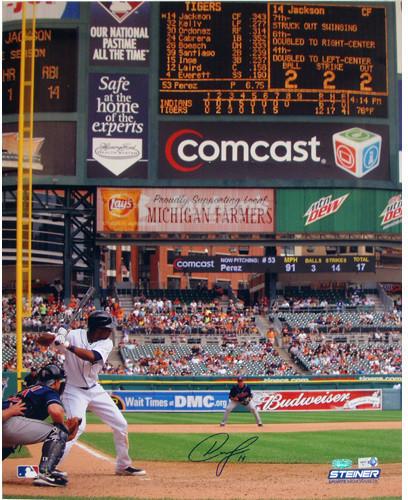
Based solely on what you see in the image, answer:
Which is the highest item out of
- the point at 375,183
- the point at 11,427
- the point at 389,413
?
the point at 375,183

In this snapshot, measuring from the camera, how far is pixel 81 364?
9.43 metres

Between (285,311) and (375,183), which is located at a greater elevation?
(375,183)

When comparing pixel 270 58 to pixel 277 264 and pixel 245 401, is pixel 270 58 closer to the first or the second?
pixel 277 264

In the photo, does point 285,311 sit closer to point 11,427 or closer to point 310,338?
point 310,338

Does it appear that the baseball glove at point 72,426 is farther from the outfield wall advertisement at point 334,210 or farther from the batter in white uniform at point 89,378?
the outfield wall advertisement at point 334,210

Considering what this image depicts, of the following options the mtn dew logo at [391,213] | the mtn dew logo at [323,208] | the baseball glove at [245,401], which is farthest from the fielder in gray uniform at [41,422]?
the mtn dew logo at [391,213]

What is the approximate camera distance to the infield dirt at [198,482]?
945cm

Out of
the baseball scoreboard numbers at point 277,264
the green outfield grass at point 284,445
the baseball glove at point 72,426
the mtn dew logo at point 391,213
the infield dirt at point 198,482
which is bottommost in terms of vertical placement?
the green outfield grass at point 284,445

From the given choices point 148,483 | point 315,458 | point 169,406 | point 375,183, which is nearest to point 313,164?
point 375,183

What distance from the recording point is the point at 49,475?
9305mm

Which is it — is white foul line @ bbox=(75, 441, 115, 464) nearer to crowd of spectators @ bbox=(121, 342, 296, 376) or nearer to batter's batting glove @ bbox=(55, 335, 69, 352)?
batter's batting glove @ bbox=(55, 335, 69, 352)

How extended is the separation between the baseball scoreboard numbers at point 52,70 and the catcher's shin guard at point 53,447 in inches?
624

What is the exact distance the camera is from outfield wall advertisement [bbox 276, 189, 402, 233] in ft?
81.9

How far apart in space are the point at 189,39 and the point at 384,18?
209 inches
